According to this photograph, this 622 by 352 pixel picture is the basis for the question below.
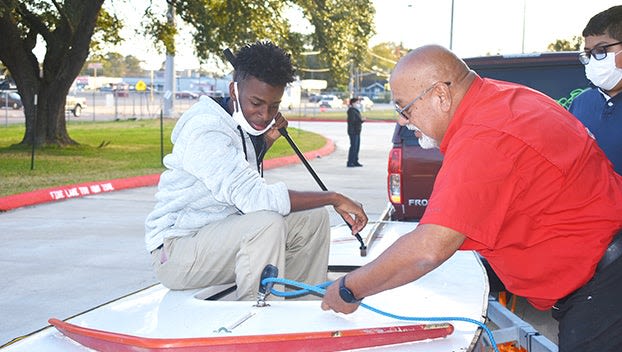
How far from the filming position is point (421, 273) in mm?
2406

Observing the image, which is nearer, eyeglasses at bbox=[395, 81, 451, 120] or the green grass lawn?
eyeglasses at bbox=[395, 81, 451, 120]

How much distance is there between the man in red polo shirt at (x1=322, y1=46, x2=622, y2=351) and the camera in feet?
7.47

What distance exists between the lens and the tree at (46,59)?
20.8 metres

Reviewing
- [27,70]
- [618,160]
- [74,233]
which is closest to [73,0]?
[27,70]

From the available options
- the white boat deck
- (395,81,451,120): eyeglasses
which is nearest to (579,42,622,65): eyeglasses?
the white boat deck

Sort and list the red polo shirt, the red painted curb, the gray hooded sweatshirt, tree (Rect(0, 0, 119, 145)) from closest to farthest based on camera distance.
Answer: the red polo shirt
the gray hooded sweatshirt
the red painted curb
tree (Rect(0, 0, 119, 145))

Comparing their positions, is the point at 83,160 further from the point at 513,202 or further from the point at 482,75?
the point at 513,202

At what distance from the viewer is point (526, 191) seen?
236cm

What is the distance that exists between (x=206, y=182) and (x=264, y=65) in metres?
0.62

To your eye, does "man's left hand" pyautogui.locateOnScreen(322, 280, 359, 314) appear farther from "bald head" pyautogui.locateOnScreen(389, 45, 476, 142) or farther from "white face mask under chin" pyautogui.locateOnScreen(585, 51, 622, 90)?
"white face mask under chin" pyautogui.locateOnScreen(585, 51, 622, 90)

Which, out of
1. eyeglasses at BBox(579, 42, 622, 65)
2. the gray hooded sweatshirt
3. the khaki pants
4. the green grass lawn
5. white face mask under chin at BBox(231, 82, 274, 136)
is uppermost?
eyeglasses at BBox(579, 42, 622, 65)

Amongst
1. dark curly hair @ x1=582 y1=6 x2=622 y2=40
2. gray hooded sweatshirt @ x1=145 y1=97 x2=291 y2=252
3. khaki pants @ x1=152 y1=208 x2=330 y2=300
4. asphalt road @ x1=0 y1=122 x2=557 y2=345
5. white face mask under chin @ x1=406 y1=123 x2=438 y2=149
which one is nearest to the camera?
white face mask under chin @ x1=406 y1=123 x2=438 y2=149

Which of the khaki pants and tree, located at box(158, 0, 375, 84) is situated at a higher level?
tree, located at box(158, 0, 375, 84)

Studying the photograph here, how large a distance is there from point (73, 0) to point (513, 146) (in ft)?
58.6
